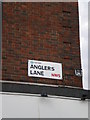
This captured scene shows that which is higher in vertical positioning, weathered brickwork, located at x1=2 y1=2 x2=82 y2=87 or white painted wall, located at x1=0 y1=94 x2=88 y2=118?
weathered brickwork, located at x1=2 y1=2 x2=82 y2=87

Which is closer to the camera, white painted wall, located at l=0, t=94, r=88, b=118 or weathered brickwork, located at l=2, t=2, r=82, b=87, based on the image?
white painted wall, located at l=0, t=94, r=88, b=118

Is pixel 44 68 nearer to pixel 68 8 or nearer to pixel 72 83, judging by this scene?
pixel 72 83

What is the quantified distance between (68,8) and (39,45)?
160 cm

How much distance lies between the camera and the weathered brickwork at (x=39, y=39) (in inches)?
367

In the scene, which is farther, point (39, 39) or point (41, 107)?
point (39, 39)

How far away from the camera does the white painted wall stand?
880 cm

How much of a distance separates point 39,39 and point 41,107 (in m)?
1.94

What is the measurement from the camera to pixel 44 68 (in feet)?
31.2

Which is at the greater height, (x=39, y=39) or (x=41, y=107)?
(x=39, y=39)

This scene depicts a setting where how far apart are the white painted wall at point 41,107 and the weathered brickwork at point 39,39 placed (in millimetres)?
548

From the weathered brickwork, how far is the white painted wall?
55 cm

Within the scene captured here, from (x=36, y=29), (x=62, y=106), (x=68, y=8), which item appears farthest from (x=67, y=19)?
(x=62, y=106)

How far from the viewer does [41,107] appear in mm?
9000

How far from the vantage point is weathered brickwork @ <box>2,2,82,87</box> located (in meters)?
9.33
